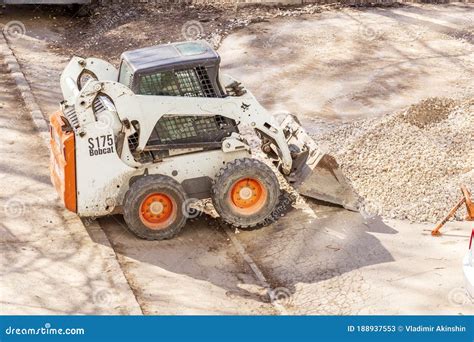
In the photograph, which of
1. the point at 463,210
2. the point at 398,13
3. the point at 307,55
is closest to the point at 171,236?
the point at 463,210

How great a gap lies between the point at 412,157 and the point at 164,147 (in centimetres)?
365

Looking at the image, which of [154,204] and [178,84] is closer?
[154,204]

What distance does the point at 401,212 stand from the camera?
11539mm

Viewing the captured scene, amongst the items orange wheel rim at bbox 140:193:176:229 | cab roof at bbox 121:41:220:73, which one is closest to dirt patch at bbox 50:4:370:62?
cab roof at bbox 121:41:220:73

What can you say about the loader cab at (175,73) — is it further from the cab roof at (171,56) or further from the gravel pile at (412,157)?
the gravel pile at (412,157)

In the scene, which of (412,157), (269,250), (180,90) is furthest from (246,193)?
(412,157)

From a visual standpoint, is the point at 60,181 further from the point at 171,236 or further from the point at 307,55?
the point at 307,55

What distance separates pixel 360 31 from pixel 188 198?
7.98m

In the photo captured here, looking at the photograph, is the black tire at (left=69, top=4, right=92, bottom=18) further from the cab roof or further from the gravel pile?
the cab roof

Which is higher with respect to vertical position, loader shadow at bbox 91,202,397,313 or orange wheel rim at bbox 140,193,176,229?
orange wheel rim at bbox 140,193,176,229

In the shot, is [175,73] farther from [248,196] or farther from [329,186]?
[329,186]

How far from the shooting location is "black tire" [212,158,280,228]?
35.9 ft

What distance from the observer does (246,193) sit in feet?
36.5

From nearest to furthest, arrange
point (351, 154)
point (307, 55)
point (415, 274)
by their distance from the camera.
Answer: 1. point (415, 274)
2. point (351, 154)
3. point (307, 55)
